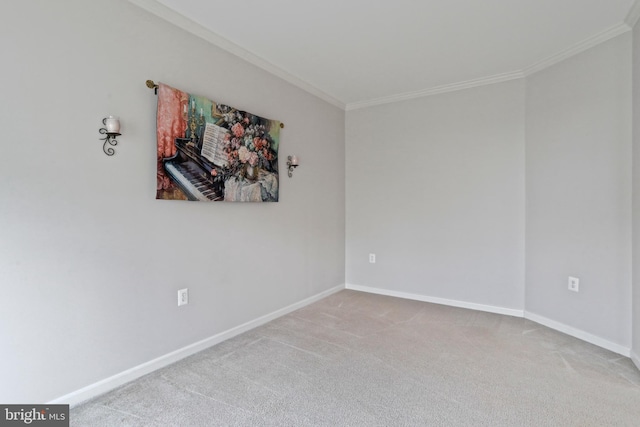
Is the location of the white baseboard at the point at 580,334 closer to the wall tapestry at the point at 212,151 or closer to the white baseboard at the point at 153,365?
the white baseboard at the point at 153,365

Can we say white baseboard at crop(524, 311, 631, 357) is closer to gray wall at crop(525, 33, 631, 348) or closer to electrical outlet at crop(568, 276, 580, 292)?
gray wall at crop(525, 33, 631, 348)

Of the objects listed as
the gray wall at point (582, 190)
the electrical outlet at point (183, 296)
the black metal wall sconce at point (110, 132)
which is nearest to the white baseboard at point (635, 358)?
the gray wall at point (582, 190)

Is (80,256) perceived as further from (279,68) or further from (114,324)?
(279,68)

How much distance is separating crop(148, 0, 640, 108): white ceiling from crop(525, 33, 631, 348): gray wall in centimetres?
26

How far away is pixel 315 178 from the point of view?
12.3 ft

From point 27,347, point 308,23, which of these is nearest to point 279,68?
point 308,23

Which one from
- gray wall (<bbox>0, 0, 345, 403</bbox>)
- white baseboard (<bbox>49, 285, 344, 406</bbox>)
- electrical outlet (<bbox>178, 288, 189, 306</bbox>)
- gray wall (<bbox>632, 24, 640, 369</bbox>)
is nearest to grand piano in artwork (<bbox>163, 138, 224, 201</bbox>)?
gray wall (<bbox>0, 0, 345, 403</bbox>)

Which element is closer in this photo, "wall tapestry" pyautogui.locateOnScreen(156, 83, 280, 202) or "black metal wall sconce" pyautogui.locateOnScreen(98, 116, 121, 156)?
"black metal wall sconce" pyautogui.locateOnScreen(98, 116, 121, 156)

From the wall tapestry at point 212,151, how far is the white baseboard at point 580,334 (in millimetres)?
2699

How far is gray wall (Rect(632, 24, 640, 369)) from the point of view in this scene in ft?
7.49

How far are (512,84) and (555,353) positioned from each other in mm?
2449

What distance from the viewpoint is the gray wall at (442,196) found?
3.32 m

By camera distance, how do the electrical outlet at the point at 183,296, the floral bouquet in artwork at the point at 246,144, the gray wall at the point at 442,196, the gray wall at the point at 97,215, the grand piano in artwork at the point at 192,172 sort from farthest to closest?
the gray wall at the point at 442,196 → the floral bouquet in artwork at the point at 246,144 → the electrical outlet at the point at 183,296 → the grand piano in artwork at the point at 192,172 → the gray wall at the point at 97,215

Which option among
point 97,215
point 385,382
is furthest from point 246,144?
point 385,382
